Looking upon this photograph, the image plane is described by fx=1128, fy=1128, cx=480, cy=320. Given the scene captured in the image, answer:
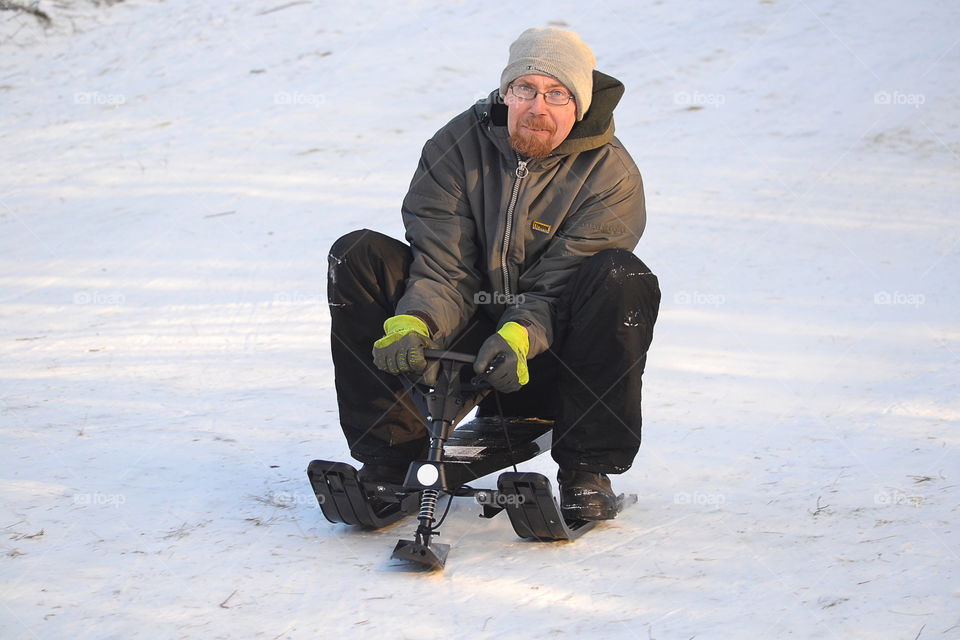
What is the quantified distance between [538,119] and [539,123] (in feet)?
0.04

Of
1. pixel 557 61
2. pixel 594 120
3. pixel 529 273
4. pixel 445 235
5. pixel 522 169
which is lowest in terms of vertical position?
pixel 529 273

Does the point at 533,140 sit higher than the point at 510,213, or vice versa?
the point at 533,140

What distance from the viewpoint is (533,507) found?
2760mm

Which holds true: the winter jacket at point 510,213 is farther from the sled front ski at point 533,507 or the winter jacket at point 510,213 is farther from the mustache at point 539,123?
the sled front ski at point 533,507

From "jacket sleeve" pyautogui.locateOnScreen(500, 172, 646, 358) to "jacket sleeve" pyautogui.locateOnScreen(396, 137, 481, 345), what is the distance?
A: 0.45 ft

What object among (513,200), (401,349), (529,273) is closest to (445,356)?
(401,349)

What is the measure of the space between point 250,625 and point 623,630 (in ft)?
2.55

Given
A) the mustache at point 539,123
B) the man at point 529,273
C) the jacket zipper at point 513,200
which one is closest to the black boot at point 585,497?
the man at point 529,273

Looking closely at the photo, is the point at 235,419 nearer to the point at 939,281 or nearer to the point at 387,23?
the point at 939,281

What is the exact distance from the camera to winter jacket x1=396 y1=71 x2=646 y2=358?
3023 millimetres

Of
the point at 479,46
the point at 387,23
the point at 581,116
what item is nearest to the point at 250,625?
the point at 581,116

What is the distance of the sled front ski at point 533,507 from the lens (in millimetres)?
2713

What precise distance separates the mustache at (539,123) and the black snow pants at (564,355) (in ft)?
1.19

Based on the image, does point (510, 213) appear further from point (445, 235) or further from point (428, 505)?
point (428, 505)
